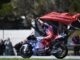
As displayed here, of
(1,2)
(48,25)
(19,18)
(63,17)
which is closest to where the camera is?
(48,25)

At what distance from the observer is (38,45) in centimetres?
1931

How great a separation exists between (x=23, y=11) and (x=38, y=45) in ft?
40.3

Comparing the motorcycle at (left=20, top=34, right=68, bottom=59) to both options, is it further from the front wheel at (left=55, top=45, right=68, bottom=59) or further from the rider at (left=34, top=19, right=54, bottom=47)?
the rider at (left=34, top=19, right=54, bottom=47)

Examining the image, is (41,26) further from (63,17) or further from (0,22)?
(0,22)

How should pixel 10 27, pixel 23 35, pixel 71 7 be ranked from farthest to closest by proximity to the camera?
pixel 10 27
pixel 23 35
pixel 71 7

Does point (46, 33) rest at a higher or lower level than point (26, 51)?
higher

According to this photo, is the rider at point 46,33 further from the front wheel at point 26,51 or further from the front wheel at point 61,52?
the front wheel at point 61,52

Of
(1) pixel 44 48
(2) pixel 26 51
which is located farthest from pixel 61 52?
(2) pixel 26 51

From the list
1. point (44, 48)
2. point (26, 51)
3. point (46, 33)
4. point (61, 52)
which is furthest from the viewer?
point (44, 48)

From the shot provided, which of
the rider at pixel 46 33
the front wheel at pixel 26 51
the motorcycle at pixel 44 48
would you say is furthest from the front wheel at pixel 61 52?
the front wheel at pixel 26 51

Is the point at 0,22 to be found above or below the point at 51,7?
below

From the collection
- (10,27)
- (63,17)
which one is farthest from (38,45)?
(10,27)

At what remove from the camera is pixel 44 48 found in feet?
63.3

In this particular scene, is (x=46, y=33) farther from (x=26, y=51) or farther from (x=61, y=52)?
(x=61, y=52)
